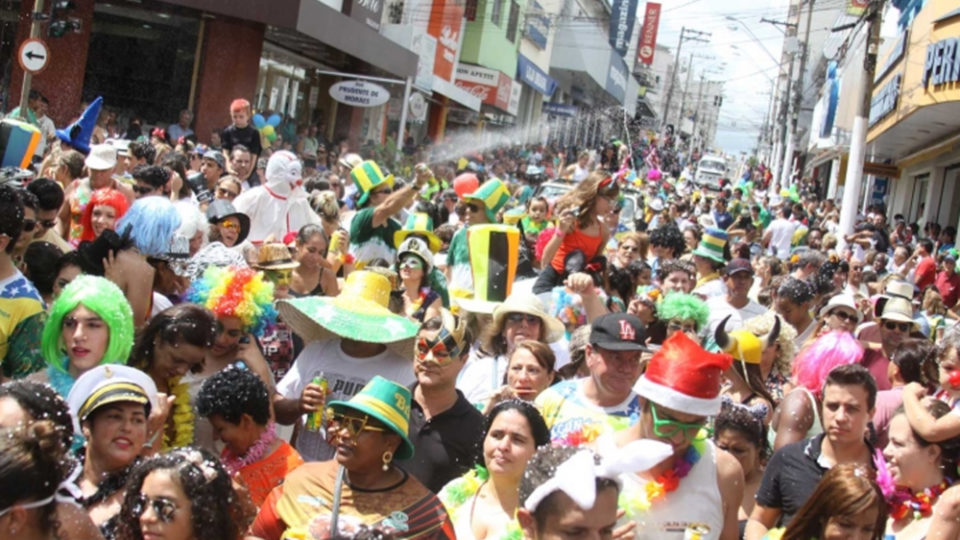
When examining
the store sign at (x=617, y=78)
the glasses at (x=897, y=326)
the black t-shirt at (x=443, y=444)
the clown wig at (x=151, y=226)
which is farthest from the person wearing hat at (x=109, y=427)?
the store sign at (x=617, y=78)

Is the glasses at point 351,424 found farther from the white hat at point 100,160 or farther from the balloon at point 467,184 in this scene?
the balloon at point 467,184

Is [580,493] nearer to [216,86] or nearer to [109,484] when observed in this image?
[109,484]

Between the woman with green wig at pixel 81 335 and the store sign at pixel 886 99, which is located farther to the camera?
the store sign at pixel 886 99

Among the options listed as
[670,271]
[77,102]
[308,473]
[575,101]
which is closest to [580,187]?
[670,271]

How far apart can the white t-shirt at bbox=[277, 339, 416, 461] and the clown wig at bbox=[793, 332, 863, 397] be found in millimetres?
2206

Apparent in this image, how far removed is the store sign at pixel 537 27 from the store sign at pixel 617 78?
530 inches

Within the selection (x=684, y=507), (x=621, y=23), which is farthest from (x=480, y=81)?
(x=684, y=507)

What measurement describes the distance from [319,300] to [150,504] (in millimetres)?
2469

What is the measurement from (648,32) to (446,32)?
4825cm

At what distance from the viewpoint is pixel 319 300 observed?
6.09 meters

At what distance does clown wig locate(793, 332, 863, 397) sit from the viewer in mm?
6559

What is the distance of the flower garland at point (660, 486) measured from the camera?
13.7 feet

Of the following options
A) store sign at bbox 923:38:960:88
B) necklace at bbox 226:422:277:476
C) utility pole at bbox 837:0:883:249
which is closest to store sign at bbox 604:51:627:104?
utility pole at bbox 837:0:883:249

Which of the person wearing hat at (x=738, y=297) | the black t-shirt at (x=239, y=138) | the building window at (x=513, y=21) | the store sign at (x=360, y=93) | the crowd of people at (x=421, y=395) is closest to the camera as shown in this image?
the crowd of people at (x=421, y=395)
